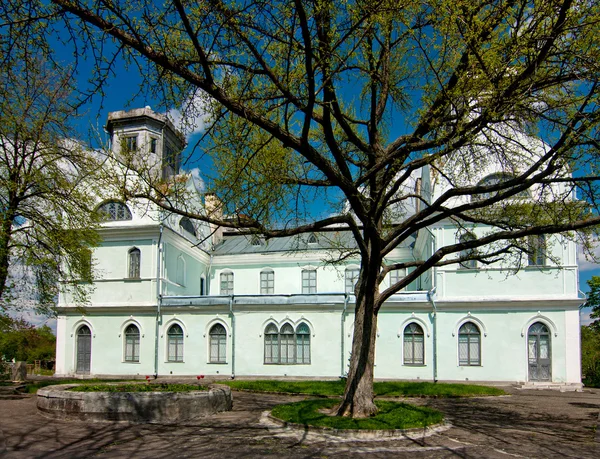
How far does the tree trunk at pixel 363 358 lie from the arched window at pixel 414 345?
13474 millimetres

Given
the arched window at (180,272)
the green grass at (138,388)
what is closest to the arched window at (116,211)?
the arched window at (180,272)

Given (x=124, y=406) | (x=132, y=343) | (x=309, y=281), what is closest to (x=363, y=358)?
(x=124, y=406)

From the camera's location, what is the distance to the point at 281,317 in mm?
26391

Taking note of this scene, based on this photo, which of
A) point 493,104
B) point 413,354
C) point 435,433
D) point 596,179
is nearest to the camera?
point 493,104

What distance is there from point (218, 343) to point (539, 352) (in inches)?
579

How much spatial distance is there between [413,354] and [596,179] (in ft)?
54.2

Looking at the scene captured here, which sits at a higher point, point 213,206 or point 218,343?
point 213,206

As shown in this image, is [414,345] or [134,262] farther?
[134,262]

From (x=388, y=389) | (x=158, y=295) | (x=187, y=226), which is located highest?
(x=187, y=226)

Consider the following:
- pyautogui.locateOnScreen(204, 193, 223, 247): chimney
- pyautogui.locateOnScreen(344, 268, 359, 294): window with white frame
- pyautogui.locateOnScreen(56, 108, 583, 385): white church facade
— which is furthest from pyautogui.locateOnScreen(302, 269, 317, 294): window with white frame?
pyautogui.locateOnScreen(204, 193, 223, 247): chimney

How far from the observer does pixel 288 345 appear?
85.9 feet

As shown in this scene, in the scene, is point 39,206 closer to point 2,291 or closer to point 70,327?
point 2,291

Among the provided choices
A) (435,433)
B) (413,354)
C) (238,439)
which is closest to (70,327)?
(413,354)

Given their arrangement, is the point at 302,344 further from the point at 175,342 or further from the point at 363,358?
the point at 363,358
